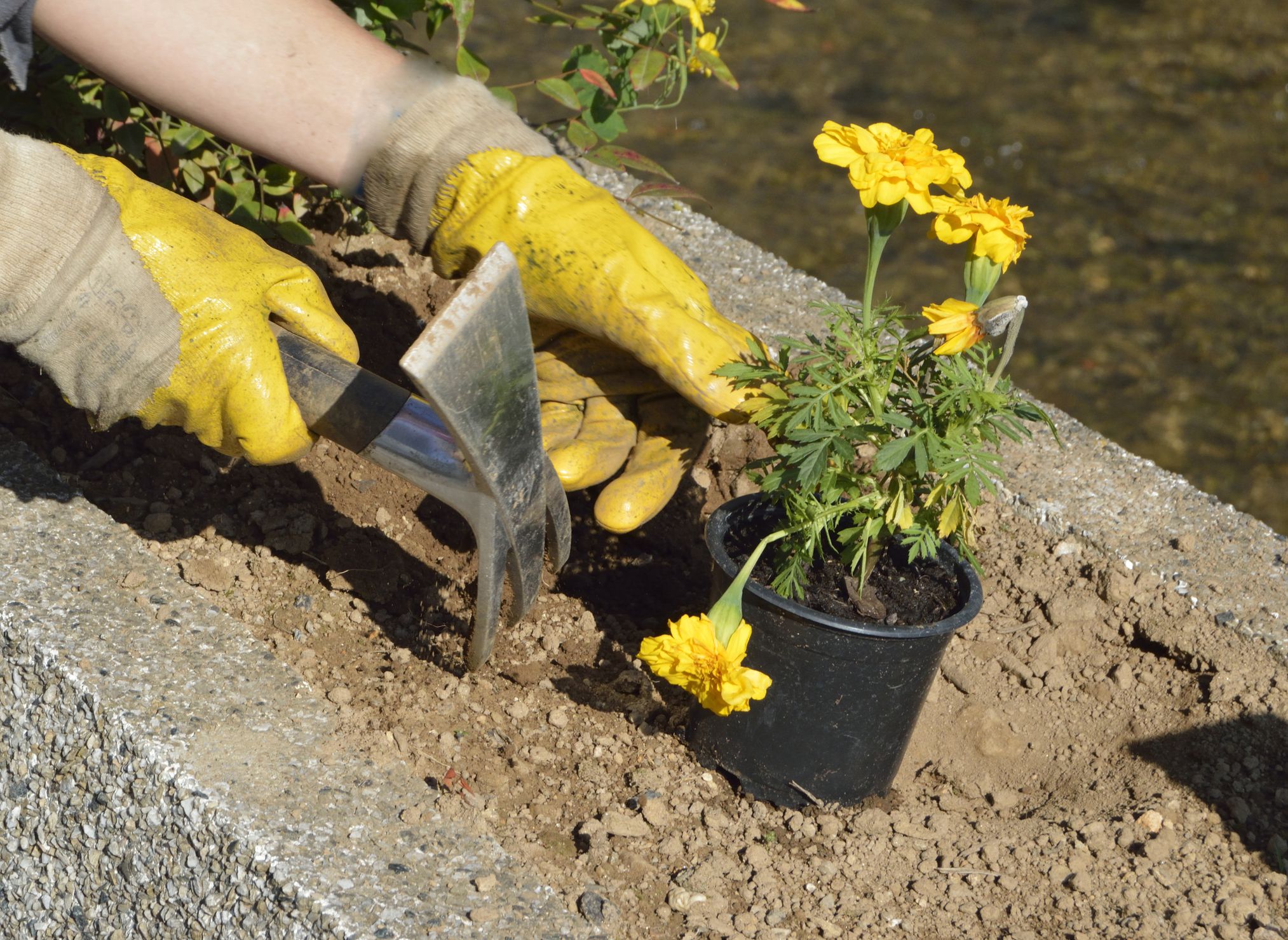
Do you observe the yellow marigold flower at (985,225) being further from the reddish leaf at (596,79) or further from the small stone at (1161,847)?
the reddish leaf at (596,79)

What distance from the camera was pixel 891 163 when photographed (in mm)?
1695

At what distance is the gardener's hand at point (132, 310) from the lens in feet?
6.11

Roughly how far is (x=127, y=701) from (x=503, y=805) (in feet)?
1.87

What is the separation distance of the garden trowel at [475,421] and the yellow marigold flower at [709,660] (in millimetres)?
341

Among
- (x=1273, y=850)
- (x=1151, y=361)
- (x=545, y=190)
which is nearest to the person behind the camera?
A: (x=1273, y=850)

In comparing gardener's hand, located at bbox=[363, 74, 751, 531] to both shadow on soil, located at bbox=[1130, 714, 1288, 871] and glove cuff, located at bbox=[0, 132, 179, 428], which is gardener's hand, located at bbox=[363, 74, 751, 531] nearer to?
glove cuff, located at bbox=[0, 132, 179, 428]

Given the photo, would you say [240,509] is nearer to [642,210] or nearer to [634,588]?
[634,588]

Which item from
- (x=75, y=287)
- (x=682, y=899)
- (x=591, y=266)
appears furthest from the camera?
(x=591, y=266)

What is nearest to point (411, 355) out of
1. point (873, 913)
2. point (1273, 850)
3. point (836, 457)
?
point (836, 457)

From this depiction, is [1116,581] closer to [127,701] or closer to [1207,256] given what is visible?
[127,701]

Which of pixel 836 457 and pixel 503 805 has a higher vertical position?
pixel 836 457

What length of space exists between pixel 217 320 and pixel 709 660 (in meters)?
0.93

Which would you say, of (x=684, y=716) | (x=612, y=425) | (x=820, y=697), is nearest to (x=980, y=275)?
(x=820, y=697)

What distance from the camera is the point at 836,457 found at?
1.82 m
